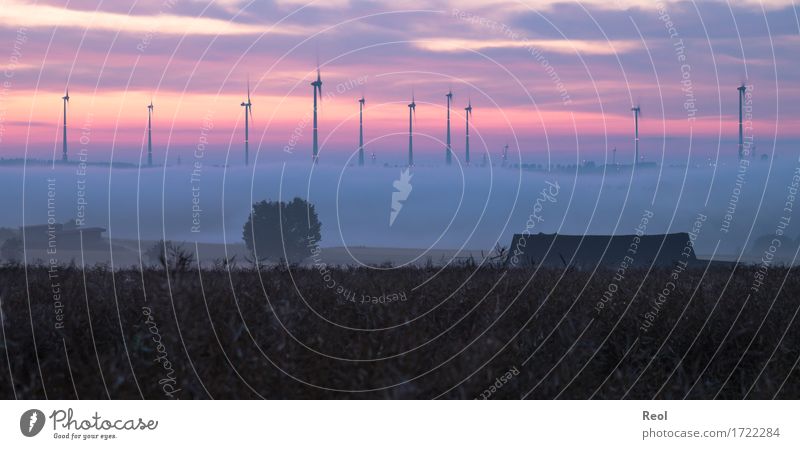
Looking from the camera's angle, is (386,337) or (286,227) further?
(286,227)

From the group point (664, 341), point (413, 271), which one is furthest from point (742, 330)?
point (413, 271)

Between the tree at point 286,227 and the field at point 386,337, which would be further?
the tree at point 286,227

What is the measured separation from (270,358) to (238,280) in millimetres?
3094

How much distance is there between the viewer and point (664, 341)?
34.5ft

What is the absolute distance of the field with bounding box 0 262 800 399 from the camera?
877 cm

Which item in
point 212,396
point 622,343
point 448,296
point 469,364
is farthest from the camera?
point 448,296

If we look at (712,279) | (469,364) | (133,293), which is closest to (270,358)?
(469,364)

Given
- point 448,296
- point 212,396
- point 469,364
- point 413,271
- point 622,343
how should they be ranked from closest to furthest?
point 212,396, point 469,364, point 622,343, point 448,296, point 413,271

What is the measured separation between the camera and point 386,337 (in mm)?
9562

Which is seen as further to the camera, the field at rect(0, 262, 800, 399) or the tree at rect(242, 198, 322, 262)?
the tree at rect(242, 198, 322, 262)

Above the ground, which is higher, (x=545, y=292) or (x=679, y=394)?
(x=545, y=292)

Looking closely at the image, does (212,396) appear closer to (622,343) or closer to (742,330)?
(622,343)

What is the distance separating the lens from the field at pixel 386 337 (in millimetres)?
8773

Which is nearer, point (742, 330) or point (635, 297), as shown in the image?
point (742, 330)
